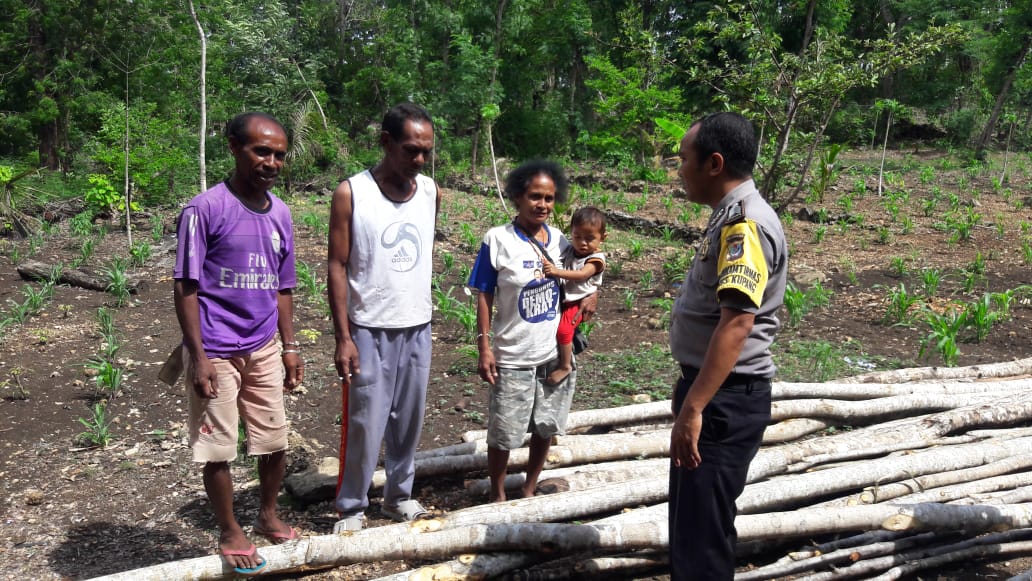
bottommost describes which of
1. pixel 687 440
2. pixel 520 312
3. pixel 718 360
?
pixel 687 440

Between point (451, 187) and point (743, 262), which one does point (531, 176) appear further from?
point (451, 187)

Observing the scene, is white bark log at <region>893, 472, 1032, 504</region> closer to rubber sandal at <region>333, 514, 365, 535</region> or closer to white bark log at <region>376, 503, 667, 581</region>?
white bark log at <region>376, 503, 667, 581</region>

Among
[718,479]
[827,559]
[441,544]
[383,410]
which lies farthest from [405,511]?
[827,559]

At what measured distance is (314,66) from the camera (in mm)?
20938

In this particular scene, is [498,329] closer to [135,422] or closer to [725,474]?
[725,474]

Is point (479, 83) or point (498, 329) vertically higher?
point (479, 83)

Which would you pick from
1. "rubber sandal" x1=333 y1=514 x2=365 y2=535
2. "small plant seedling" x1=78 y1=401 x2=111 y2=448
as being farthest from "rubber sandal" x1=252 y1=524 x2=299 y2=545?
"small plant seedling" x1=78 y1=401 x2=111 y2=448

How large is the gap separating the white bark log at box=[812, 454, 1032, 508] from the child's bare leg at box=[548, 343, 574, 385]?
120 centimetres

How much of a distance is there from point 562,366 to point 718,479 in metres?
1.34

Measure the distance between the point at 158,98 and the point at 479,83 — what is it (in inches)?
305

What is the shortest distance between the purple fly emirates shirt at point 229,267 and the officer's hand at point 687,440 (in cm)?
168

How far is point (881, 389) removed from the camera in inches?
185

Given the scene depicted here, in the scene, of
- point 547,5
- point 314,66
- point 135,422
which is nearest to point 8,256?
point 135,422

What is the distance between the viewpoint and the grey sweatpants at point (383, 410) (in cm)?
315
